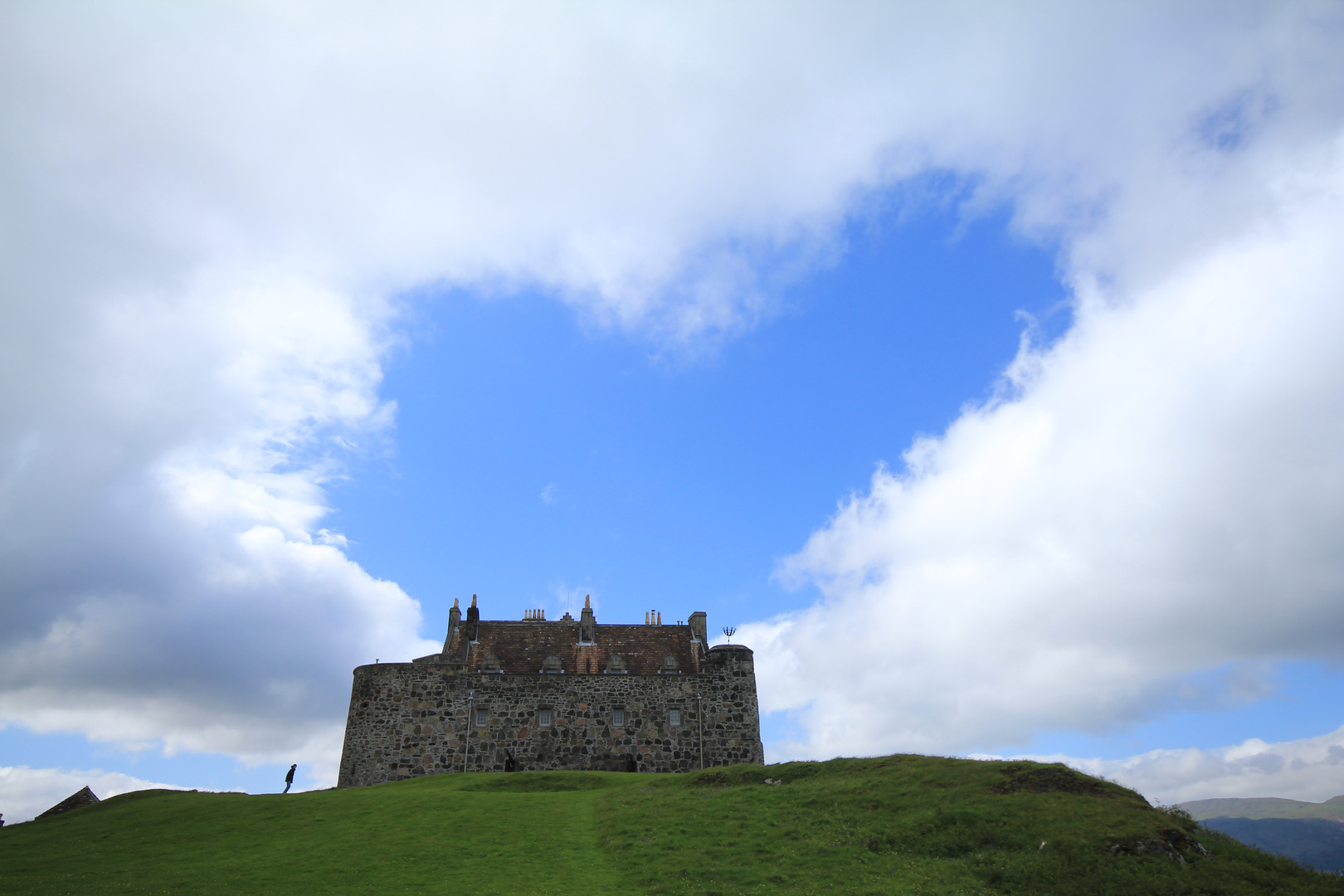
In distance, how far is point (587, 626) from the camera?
6228cm

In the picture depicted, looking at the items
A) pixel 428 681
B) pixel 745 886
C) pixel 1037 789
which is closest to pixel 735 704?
pixel 428 681

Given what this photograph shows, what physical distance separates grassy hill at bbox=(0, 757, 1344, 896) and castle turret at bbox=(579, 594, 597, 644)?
825 inches

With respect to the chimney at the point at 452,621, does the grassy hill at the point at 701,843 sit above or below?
below

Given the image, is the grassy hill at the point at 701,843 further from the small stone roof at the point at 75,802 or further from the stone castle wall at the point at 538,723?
the stone castle wall at the point at 538,723

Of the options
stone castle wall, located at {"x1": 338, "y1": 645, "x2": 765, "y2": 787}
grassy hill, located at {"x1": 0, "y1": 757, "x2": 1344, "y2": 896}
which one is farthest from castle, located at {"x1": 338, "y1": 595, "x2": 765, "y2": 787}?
grassy hill, located at {"x1": 0, "y1": 757, "x2": 1344, "y2": 896}

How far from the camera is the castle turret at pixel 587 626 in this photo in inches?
2420

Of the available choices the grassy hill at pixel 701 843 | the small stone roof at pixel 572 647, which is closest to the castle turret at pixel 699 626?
the small stone roof at pixel 572 647

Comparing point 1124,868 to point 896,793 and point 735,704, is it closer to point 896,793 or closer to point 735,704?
point 896,793

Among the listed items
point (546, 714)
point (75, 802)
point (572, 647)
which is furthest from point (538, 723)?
point (75, 802)

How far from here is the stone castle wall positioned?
5547 centimetres

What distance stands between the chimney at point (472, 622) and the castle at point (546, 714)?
59.6 inches

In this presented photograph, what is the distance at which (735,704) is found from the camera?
57562 millimetres

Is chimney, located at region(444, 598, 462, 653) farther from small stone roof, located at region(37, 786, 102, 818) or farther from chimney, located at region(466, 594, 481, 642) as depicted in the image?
small stone roof, located at region(37, 786, 102, 818)

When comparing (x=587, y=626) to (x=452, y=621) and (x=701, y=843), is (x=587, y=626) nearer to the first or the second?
(x=452, y=621)
